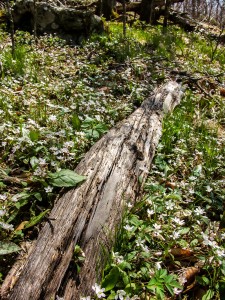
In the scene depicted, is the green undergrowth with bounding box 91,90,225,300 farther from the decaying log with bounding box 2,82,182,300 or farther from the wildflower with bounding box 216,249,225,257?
the decaying log with bounding box 2,82,182,300

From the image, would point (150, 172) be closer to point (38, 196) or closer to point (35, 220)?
point (38, 196)

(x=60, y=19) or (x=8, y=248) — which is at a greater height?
(x=60, y=19)

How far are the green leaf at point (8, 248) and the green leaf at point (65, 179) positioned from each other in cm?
62

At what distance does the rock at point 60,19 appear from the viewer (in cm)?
766

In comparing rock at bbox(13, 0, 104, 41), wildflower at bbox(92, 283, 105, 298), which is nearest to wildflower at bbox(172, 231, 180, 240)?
wildflower at bbox(92, 283, 105, 298)

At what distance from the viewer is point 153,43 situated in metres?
8.09

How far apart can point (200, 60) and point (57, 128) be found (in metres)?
5.46

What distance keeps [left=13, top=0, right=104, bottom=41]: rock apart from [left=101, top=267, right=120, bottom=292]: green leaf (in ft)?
23.6

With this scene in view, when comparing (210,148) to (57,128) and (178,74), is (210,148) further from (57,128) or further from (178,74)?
(178,74)

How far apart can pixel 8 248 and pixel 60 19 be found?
723 cm

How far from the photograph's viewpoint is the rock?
7.66 metres

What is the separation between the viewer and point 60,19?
779 centimetres

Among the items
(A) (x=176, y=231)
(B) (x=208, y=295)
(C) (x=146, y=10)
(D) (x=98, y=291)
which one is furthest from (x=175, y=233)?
(C) (x=146, y=10)

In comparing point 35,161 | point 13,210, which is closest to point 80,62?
point 35,161
